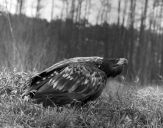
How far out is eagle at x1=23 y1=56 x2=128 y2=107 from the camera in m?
4.15

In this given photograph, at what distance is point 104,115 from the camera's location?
445 centimetres

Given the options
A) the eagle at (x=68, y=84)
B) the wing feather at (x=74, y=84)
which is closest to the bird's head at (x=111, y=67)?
the eagle at (x=68, y=84)

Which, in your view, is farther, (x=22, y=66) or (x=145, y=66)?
(x=145, y=66)

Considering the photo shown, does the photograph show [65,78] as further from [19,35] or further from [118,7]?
[118,7]

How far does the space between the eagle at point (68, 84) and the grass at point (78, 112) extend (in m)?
0.15

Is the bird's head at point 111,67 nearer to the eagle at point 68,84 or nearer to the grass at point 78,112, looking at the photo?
the eagle at point 68,84

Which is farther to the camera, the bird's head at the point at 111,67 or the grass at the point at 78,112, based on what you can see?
the bird's head at the point at 111,67

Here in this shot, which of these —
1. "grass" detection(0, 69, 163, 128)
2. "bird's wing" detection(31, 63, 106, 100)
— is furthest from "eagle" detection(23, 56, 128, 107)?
"grass" detection(0, 69, 163, 128)

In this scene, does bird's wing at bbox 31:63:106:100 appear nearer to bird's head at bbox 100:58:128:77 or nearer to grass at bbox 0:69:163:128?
grass at bbox 0:69:163:128

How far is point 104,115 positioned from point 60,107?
→ 2.55 ft

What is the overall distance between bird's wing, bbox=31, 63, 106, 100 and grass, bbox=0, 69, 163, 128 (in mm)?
243

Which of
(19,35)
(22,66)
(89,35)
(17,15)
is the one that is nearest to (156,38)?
(89,35)

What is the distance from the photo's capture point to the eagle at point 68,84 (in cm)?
415

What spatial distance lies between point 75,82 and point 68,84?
0.11 m
